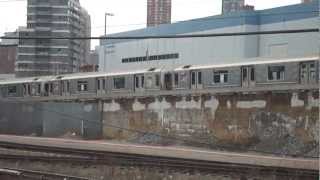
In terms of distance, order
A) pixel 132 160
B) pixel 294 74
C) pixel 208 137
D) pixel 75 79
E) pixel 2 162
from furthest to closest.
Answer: pixel 75 79 < pixel 208 137 < pixel 294 74 < pixel 2 162 < pixel 132 160

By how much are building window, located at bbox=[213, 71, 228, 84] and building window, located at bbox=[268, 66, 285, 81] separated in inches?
153

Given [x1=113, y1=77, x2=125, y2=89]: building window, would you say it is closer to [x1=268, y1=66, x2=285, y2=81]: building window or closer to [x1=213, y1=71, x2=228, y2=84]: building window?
[x1=213, y1=71, x2=228, y2=84]: building window

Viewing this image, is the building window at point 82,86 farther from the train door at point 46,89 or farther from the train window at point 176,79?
the train window at point 176,79

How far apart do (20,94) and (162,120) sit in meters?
19.2

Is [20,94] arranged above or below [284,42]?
below

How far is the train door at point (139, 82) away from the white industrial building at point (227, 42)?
2496mm

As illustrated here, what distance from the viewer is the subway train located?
1563 inches

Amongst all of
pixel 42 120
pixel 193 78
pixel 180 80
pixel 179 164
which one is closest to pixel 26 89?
pixel 42 120

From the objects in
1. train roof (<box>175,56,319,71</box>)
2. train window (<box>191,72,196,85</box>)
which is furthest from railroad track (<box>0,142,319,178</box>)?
train window (<box>191,72,196,85</box>)

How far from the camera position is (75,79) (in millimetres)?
57344

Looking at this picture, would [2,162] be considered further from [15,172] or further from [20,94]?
[20,94]

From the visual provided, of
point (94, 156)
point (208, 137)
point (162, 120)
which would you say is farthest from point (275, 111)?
point (94, 156)

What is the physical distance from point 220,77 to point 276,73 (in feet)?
16.3

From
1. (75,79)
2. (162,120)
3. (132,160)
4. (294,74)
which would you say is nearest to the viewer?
(132,160)
